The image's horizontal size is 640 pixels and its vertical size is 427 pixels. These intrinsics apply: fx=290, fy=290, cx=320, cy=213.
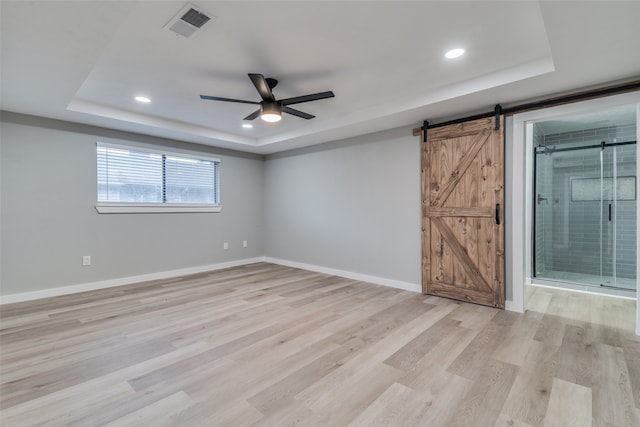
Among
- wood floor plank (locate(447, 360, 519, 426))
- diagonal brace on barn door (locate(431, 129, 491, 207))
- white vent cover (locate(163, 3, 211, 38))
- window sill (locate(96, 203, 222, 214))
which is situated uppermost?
white vent cover (locate(163, 3, 211, 38))

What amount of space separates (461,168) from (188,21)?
3.17 m

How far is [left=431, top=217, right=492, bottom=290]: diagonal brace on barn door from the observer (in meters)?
3.46

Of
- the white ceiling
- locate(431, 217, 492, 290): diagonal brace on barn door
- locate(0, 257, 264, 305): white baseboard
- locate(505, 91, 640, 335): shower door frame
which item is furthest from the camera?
locate(0, 257, 264, 305): white baseboard

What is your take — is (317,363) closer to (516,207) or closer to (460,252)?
(460,252)

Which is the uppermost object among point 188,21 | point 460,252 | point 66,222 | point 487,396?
point 188,21

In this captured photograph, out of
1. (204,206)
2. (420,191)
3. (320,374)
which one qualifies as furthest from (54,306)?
(420,191)

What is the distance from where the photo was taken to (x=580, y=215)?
190 inches

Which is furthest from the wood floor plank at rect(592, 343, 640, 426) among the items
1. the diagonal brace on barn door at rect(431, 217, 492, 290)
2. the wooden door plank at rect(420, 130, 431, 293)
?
the wooden door plank at rect(420, 130, 431, 293)

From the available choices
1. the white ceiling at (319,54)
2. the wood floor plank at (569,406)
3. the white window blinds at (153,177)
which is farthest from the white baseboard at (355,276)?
the white ceiling at (319,54)

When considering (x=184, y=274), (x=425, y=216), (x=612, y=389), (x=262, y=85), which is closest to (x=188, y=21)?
(x=262, y=85)

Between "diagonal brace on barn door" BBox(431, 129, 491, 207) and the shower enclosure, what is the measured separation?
1.83 meters

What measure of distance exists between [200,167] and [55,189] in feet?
6.83

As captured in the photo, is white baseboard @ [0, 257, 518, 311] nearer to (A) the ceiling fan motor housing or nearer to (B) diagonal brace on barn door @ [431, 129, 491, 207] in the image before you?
(B) diagonal brace on barn door @ [431, 129, 491, 207]

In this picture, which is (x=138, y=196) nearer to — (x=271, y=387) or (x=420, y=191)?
(x=271, y=387)
